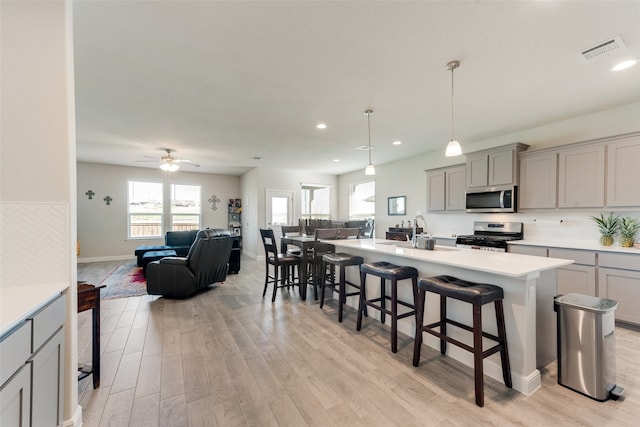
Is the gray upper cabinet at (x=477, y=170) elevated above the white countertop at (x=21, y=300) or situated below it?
above

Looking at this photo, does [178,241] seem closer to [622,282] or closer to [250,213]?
[250,213]

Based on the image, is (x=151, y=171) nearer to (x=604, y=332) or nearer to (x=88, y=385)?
(x=88, y=385)

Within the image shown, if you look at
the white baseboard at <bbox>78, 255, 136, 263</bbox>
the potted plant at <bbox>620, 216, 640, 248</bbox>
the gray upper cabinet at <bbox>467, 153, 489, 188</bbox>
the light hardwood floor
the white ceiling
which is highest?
the white ceiling

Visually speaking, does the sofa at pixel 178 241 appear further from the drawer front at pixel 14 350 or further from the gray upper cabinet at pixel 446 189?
the gray upper cabinet at pixel 446 189

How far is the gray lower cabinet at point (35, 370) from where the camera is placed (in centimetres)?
102

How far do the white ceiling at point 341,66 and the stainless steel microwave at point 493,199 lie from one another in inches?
38.5

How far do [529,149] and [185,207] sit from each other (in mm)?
8680

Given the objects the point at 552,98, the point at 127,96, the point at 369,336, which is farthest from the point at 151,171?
the point at 552,98

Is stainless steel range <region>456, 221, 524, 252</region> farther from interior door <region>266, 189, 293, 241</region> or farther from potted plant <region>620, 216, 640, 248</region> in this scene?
interior door <region>266, 189, 293, 241</region>

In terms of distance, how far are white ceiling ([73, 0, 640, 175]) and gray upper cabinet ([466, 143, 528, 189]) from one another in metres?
0.35

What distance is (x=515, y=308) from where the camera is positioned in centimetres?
196

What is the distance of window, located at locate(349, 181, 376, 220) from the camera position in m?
7.62

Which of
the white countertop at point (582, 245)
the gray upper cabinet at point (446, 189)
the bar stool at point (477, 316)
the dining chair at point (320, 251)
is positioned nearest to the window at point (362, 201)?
the gray upper cabinet at point (446, 189)

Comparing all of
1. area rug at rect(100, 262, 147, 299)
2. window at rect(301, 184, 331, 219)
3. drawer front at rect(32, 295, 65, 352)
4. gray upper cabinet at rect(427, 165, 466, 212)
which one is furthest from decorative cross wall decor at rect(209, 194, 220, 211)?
drawer front at rect(32, 295, 65, 352)
